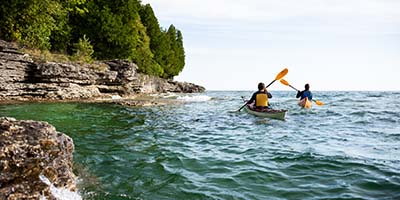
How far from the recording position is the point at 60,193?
4207 millimetres

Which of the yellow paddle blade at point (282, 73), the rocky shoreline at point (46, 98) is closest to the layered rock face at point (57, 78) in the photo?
the rocky shoreline at point (46, 98)

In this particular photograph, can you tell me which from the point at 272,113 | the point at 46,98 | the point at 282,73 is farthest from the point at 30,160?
the point at 46,98

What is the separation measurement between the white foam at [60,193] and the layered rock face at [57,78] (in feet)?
58.4

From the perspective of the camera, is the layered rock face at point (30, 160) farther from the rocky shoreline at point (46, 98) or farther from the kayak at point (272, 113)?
the kayak at point (272, 113)

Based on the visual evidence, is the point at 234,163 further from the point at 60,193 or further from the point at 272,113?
the point at 272,113

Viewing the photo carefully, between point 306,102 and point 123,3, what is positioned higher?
point 123,3

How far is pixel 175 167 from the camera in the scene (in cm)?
651

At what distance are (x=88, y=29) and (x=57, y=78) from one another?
1371 cm

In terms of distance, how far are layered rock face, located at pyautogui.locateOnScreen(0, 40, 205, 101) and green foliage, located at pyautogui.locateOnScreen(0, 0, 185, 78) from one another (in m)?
2.12

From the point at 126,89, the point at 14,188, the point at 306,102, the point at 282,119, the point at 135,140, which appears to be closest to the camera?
the point at 14,188

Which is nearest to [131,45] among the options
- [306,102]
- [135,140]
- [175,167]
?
[306,102]

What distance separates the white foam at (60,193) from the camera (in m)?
4.03

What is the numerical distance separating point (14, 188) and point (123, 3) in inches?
1436

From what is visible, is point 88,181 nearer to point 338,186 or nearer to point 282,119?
point 338,186
